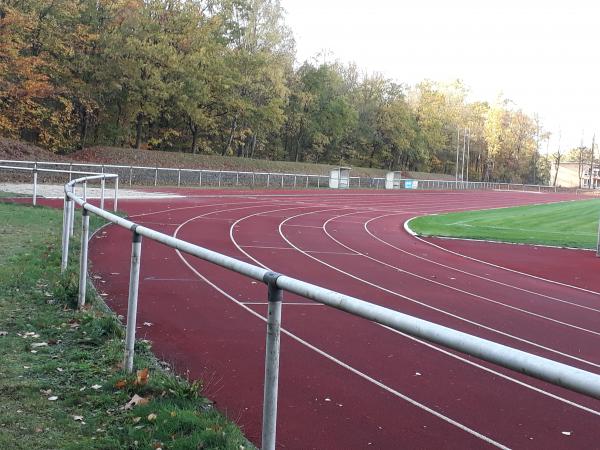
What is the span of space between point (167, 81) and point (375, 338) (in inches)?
1560

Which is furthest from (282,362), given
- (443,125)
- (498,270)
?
(443,125)

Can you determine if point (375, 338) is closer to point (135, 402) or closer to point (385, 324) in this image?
point (135, 402)

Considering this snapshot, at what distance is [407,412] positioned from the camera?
4.73 meters

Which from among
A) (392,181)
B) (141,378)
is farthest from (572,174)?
(141,378)

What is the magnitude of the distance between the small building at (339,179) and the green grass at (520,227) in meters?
16.2

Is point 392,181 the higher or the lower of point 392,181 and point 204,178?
the higher

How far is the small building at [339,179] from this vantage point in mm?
49938

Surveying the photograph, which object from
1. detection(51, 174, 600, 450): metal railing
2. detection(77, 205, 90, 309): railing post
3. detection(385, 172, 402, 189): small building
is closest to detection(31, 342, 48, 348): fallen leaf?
detection(77, 205, 90, 309): railing post

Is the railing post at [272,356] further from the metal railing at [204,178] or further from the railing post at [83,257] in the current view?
the metal railing at [204,178]

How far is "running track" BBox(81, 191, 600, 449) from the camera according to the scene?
178 inches

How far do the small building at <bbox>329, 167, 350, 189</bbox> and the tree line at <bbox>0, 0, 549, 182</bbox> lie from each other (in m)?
7.27

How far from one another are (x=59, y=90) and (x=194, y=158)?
34.7 ft

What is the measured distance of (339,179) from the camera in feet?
166

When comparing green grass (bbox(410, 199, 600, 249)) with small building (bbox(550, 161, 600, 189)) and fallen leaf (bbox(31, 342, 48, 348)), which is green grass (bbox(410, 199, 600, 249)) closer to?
fallen leaf (bbox(31, 342, 48, 348))
